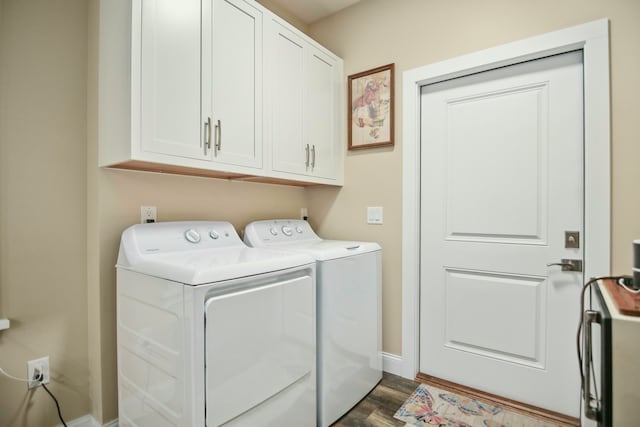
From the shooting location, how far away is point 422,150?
7.10 ft

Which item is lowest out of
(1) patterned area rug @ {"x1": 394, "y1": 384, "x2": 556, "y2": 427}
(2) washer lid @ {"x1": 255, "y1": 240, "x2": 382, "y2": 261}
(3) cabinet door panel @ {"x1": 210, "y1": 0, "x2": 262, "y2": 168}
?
(1) patterned area rug @ {"x1": 394, "y1": 384, "x2": 556, "y2": 427}

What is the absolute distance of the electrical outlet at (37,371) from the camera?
1.43 metres

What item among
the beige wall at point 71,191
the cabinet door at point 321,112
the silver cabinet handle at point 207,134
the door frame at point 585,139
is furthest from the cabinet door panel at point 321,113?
the beige wall at point 71,191

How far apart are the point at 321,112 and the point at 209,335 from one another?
5.51ft

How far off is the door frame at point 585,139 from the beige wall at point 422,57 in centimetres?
4

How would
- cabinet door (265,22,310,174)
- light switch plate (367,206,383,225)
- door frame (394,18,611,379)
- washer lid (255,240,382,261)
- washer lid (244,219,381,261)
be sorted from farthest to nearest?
light switch plate (367,206,383,225) → cabinet door (265,22,310,174) → washer lid (244,219,381,261) → washer lid (255,240,382,261) → door frame (394,18,611,379)

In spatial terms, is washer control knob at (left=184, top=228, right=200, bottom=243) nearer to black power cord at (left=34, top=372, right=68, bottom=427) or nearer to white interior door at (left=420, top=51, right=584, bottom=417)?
black power cord at (left=34, top=372, right=68, bottom=427)

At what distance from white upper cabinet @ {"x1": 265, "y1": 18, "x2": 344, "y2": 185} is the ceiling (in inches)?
16.3

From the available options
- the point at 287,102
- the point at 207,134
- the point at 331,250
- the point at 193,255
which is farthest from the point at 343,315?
the point at 287,102

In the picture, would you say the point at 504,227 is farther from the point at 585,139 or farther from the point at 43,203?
the point at 43,203

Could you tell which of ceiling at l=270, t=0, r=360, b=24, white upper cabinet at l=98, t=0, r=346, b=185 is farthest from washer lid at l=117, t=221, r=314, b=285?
ceiling at l=270, t=0, r=360, b=24

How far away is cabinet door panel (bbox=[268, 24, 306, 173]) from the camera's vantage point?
1923 mm

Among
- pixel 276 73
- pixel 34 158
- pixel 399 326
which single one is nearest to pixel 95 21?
pixel 34 158

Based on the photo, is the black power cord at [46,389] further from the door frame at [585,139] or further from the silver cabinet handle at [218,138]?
the door frame at [585,139]
